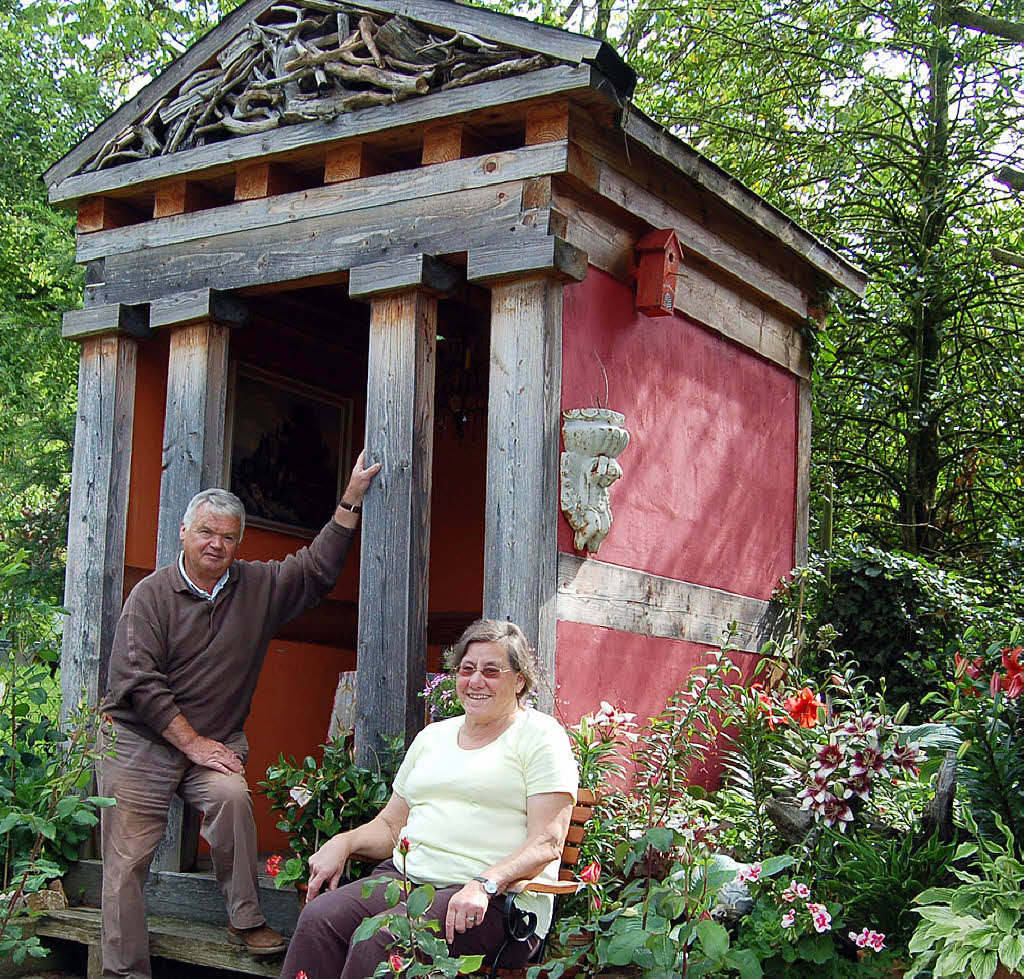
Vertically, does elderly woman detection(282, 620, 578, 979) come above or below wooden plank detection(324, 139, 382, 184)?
below

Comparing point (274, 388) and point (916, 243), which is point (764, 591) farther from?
point (916, 243)

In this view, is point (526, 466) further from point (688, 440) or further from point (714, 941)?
point (714, 941)

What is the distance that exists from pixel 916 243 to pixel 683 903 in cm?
746

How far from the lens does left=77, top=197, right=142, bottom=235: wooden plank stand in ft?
20.5

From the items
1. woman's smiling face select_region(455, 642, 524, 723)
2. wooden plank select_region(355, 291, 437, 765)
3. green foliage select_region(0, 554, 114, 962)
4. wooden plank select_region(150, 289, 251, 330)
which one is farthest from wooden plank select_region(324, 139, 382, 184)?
woman's smiling face select_region(455, 642, 524, 723)

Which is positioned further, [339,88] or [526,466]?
[339,88]

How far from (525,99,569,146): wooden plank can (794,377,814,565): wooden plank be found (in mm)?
2681

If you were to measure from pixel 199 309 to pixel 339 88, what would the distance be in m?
1.17

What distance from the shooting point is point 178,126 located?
5902 millimetres

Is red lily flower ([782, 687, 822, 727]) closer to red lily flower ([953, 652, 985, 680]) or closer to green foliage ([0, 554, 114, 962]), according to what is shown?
red lily flower ([953, 652, 985, 680])

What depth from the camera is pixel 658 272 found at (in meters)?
5.41

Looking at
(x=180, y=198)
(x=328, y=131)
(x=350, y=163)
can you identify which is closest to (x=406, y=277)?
(x=350, y=163)

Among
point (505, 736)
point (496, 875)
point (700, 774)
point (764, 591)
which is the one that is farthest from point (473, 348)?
point (496, 875)

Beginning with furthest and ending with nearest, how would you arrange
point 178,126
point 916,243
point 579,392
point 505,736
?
point 916,243, point 178,126, point 579,392, point 505,736
